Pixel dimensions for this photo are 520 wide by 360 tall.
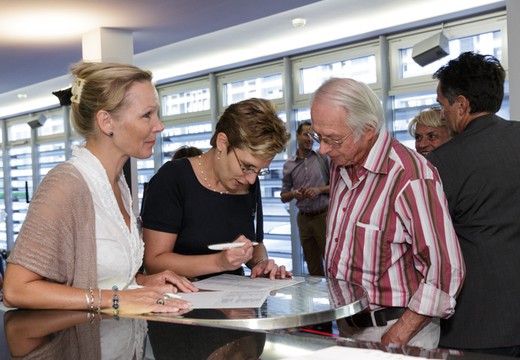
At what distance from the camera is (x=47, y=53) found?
7.24 m

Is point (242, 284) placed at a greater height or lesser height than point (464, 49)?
lesser

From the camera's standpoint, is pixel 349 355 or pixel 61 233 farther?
pixel 61 233

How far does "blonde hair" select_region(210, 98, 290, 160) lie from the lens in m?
2.22

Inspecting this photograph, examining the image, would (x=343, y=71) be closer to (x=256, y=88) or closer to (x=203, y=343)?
(x=256, y=88)

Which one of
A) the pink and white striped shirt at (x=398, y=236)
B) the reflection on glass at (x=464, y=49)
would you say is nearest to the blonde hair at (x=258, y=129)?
the pink and white striped shirt at (x=398, y=236)

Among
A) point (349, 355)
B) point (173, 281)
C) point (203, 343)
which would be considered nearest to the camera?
point (349, 355)

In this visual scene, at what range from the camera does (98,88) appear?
183 cm

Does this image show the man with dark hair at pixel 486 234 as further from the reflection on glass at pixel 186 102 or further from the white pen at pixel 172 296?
the reflection on glass at pixel 186 102

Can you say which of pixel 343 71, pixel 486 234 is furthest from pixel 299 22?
pixel 486 234

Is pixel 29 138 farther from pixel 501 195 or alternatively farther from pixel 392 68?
pixel 501 195

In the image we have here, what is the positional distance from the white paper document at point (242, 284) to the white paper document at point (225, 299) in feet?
0.23

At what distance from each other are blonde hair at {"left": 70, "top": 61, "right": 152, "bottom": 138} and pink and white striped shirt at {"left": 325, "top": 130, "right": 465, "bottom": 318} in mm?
827

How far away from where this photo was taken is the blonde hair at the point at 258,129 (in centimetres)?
222

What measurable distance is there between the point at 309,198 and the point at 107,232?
445 cm
